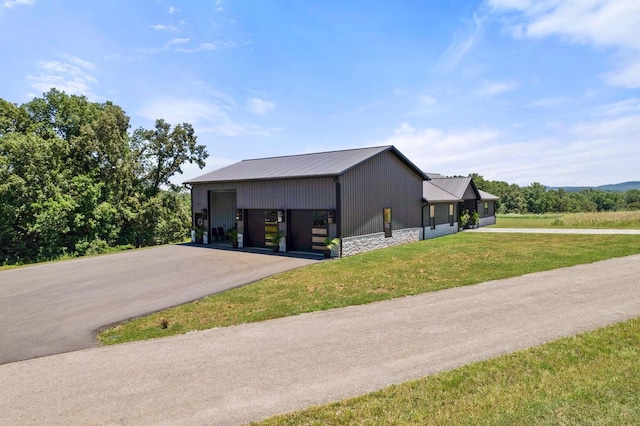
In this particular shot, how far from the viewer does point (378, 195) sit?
20.4 meters

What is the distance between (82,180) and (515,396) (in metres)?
32.7

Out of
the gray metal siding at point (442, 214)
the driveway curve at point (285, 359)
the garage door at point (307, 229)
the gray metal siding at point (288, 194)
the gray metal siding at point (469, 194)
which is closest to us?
the driveway curve at point (285, 359)

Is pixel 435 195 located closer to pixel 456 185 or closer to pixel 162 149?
pixel 456 185

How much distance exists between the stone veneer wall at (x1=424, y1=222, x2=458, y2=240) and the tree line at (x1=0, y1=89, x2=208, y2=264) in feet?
77.8

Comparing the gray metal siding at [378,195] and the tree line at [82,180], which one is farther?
the tree line at [82,180]

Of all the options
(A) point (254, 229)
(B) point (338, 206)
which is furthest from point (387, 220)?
(A) point (254, 229)

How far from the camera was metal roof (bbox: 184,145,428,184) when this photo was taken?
18.8 metres

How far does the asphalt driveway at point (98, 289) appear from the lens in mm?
8242

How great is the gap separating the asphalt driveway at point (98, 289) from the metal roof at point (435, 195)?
12938 mm

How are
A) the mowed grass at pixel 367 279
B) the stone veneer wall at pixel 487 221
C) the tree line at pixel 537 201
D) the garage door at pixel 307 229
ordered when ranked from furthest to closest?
the tree line at pixel 537 201 → the stone veneer wall at pixel 487 221 → the garage door at pixel 307 229 → the mowed grass at pixel 367 279

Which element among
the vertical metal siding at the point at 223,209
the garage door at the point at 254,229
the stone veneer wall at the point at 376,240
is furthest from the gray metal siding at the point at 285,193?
the stone veneer wall at the point at 376,240

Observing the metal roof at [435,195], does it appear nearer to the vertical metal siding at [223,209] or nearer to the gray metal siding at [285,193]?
the gray metal siding at [285,193]

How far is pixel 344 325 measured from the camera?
8203 mm

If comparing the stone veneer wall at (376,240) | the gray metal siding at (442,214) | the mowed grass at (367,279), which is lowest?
the mowed grass at (367,279)
